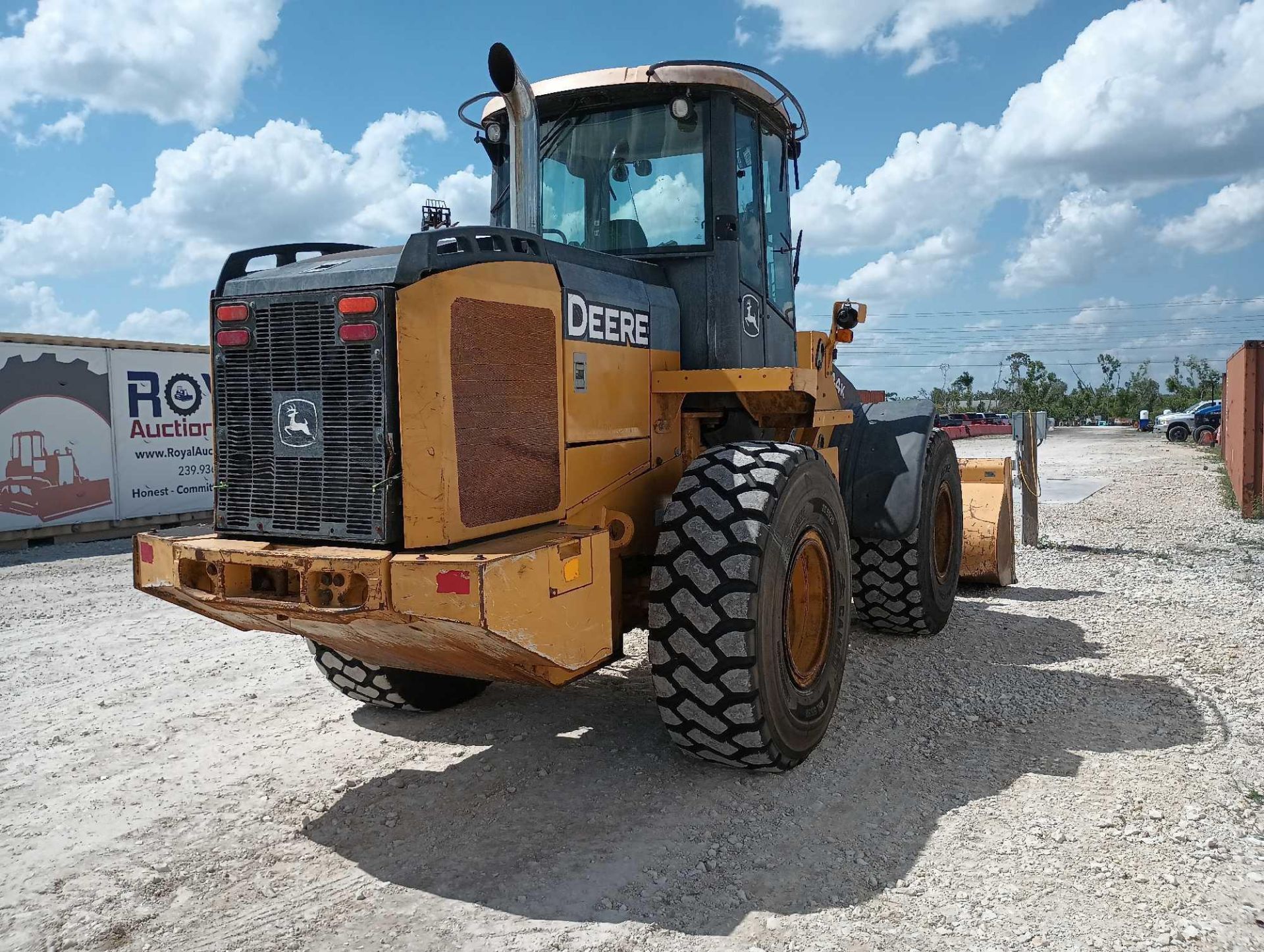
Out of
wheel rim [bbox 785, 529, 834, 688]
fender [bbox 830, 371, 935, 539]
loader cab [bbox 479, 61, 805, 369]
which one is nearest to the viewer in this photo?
wheel rim [bbox 785, 529, 834, 688]

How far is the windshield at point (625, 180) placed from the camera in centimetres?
506

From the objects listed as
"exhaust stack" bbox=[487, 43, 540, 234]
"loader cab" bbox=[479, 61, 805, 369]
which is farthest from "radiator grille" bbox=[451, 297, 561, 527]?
"loader cab" bbox=[479, 61, 805, 369]

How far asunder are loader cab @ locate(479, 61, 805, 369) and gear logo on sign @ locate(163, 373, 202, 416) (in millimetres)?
11258

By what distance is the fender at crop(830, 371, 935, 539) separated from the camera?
6188 mm

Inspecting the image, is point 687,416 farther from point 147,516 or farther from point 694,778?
point 147,516

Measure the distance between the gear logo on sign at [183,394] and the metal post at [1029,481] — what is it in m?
11.7

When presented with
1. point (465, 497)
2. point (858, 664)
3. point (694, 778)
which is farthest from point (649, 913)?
point (858, 664)

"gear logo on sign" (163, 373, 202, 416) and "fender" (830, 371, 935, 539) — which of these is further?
"gear logo on sign" (163, 373, 202, 416)

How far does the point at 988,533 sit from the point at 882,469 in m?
2.59

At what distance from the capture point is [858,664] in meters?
6.19

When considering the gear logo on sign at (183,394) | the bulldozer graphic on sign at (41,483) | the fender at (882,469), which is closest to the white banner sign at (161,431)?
the gear logo on sign at (183,394)

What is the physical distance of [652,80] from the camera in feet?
16.3

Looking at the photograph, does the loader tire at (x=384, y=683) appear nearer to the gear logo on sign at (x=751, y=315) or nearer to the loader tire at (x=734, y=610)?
the loader tire at (x=734, y=610)

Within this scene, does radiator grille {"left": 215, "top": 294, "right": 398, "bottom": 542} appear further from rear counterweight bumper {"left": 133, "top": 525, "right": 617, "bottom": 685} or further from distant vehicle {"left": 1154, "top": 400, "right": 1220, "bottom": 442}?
distant vehicle {"left": 1154, "top": 400, "right": 1220, "bottom": 442}
